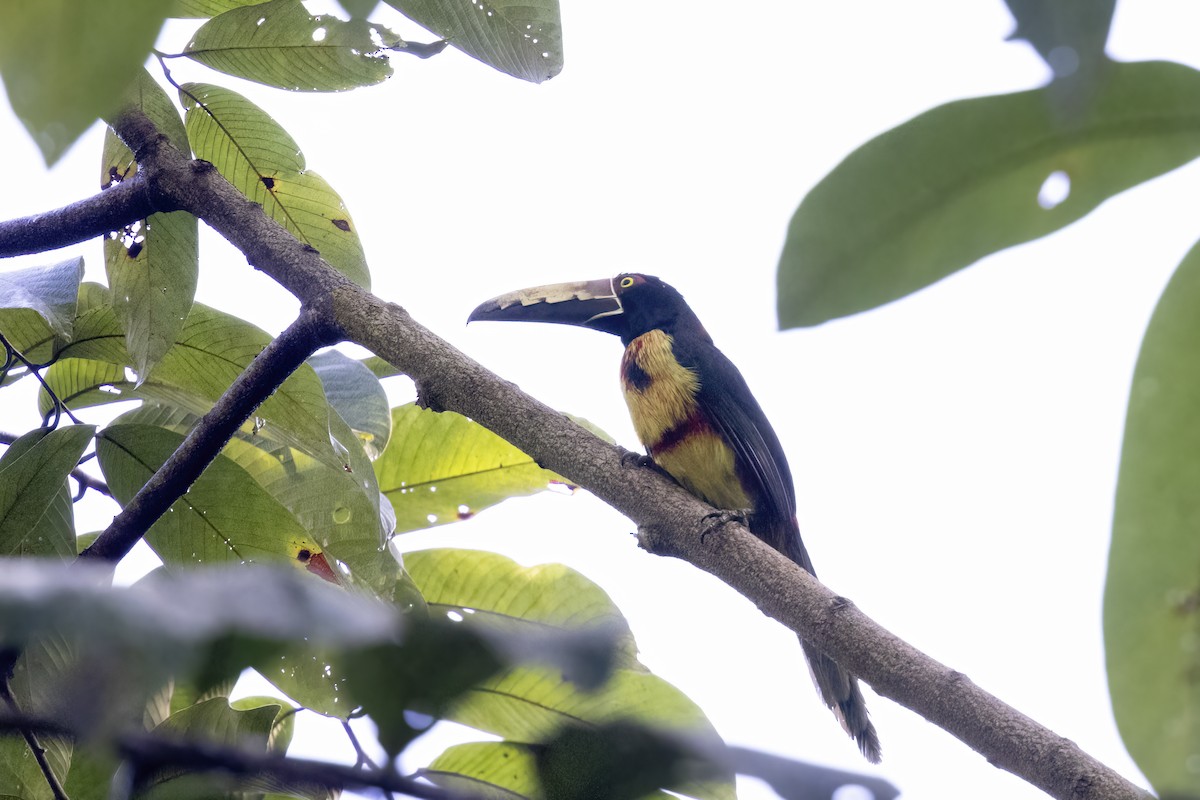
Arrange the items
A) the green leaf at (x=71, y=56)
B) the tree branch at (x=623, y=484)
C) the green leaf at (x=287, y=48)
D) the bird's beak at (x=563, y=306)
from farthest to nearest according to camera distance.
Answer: the bird's beak at (x=563, y=306) < the green leaf at (x=287, y=48) < the tree branch at (x=623, y=484) < the green leaf at (x=71, y=56)

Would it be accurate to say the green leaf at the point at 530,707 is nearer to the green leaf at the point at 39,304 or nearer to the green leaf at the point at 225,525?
the green leaf at the point at 225,525

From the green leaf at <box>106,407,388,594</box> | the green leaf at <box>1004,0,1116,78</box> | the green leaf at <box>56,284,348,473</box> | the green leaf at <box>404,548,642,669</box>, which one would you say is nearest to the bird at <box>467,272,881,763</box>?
the green leaf at <box>404,548,642,669</box>

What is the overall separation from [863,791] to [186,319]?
1.81 metres

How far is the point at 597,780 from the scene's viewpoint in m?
0.58

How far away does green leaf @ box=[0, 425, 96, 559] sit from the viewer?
174cm

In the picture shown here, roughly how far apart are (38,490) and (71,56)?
1.38 m

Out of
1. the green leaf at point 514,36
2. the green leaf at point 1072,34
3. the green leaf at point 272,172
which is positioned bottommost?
the green leaf at point 1072,34

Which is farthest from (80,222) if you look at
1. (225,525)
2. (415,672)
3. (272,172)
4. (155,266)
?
(415,672)

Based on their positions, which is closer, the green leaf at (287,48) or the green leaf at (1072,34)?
the green leaf at (1072,34)

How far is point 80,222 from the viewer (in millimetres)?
1945

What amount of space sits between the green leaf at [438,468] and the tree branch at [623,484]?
0.72m

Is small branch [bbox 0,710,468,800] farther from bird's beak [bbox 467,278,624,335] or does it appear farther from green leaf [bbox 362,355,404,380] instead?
bird's beak [bbox 467,278,624,335]

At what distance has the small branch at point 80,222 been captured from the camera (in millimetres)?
1942

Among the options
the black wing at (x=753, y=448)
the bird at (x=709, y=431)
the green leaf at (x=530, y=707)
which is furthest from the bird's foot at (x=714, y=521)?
the black wing at (x=753, y=448)
